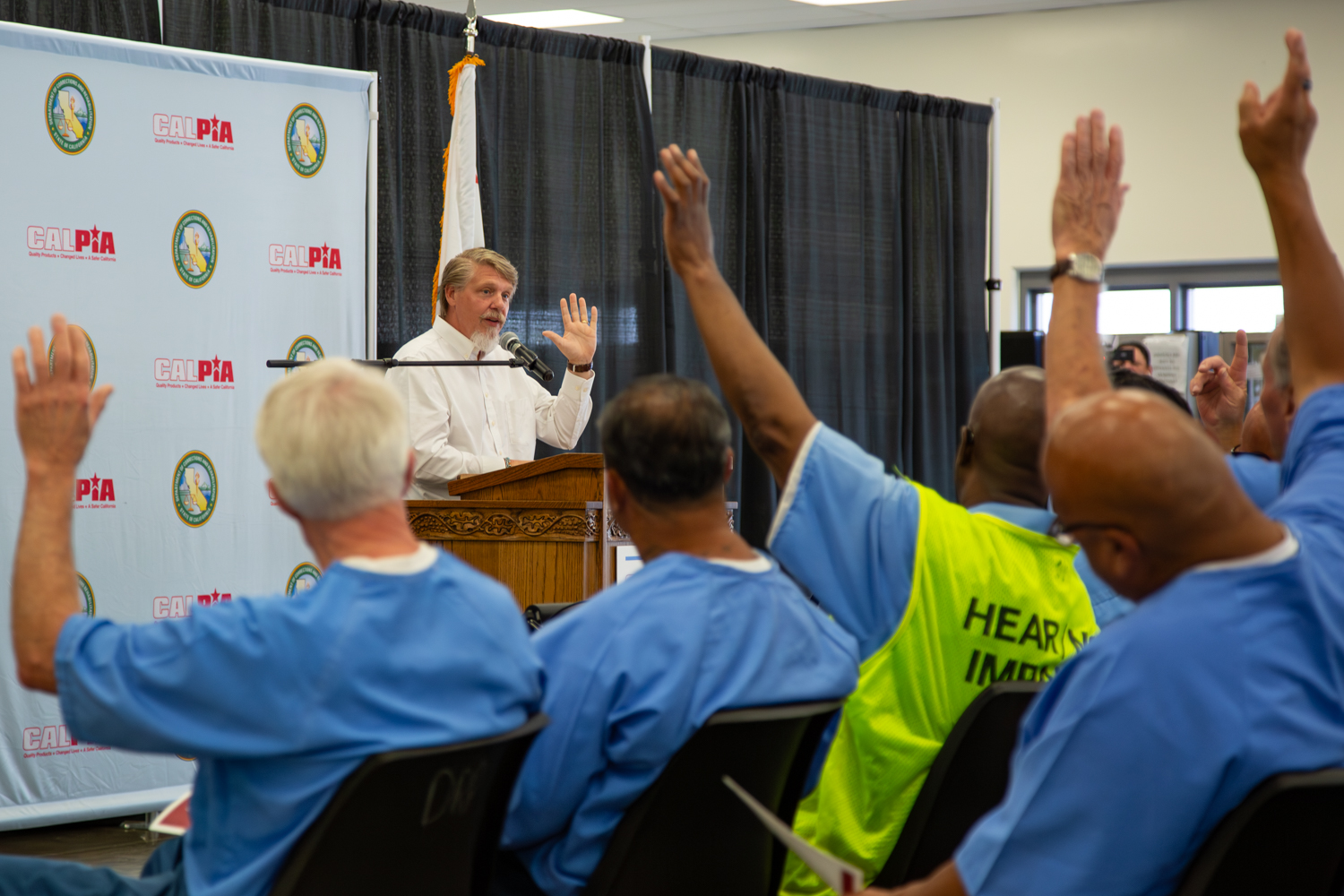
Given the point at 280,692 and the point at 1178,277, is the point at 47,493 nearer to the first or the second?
the point at 280,692

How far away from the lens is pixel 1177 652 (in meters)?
1.08

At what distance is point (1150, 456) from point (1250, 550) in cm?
14

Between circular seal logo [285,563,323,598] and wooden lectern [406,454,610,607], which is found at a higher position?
wooden lectern [406,454,610,607]

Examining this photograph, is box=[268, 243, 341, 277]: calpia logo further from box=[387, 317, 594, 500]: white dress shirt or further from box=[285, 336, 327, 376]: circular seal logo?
box=[387, 317, 594, 500]: white dress shirt

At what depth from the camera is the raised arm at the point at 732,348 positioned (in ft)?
5.53

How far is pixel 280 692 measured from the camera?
51.0 inches

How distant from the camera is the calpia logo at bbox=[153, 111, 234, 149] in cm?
379

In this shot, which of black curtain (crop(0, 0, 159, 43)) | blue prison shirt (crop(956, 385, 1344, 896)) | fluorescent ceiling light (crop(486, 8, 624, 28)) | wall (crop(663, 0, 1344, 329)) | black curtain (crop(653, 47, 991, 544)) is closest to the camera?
blue prison shirt (crop(956, 385, 1344, 896))

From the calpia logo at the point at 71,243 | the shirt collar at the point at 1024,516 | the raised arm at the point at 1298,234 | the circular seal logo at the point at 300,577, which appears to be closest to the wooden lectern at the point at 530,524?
the circular seal logo at the point at 300,577

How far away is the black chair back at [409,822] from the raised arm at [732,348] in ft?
1.62

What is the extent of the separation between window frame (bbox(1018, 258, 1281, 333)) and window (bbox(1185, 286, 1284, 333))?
6 centimetres

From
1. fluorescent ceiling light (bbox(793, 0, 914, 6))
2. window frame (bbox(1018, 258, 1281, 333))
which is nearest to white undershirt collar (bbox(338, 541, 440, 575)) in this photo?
window frame (bbox(1018, 258, 1281, 333))

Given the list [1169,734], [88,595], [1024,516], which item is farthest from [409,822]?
[88,595]

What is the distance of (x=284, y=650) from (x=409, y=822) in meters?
Answer: 0.22
